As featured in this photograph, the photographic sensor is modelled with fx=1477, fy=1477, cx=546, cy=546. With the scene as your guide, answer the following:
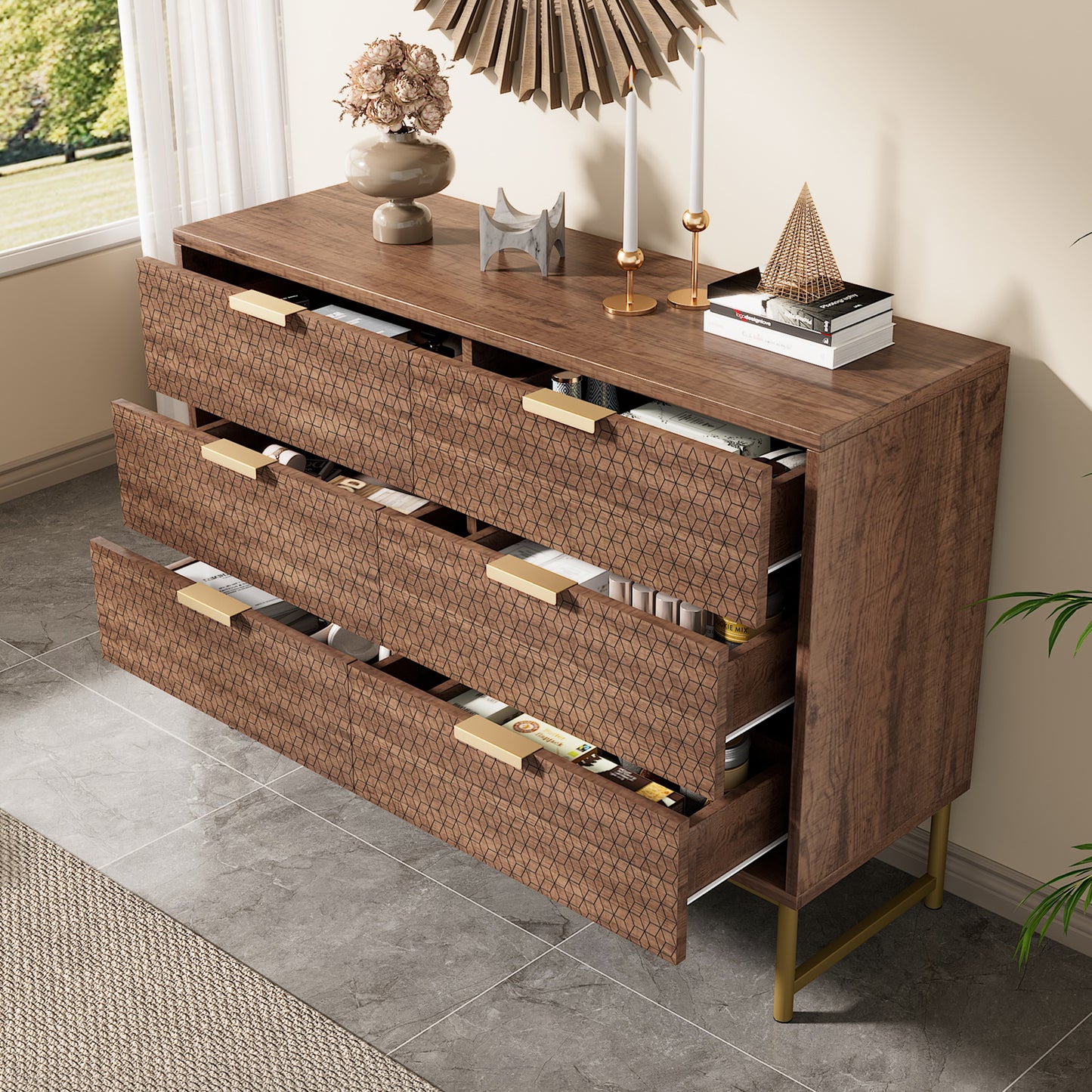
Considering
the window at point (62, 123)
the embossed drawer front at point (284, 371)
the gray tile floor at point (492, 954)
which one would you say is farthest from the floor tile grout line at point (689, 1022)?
the window at point (62, 123)

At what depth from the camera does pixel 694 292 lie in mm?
1909

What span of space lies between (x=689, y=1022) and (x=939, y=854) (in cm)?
44

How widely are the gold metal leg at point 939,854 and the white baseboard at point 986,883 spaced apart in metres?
0.02

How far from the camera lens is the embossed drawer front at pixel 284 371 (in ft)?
6.30

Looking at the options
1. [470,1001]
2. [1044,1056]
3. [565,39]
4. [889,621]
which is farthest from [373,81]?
[1044,1056]

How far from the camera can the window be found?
3541 mm

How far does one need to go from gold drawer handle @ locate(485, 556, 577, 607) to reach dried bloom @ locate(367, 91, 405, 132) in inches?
27.6

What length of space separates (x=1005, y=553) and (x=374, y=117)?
1.05 meters

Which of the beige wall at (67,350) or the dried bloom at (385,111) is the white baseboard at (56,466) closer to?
the beige wall at (67,350)

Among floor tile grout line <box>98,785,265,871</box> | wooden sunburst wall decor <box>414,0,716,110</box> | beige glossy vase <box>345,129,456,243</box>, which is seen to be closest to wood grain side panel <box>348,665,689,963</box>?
floor tile grout line <box>98,785,265,871</box>

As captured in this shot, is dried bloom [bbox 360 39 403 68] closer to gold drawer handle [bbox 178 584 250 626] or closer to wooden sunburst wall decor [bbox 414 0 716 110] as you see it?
wooden sunburst wall decor [bbox 414 0 716 110]

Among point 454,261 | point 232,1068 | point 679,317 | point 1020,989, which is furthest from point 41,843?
point 1020,989

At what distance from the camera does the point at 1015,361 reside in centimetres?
180

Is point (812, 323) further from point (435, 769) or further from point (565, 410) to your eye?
point (435, 769)
